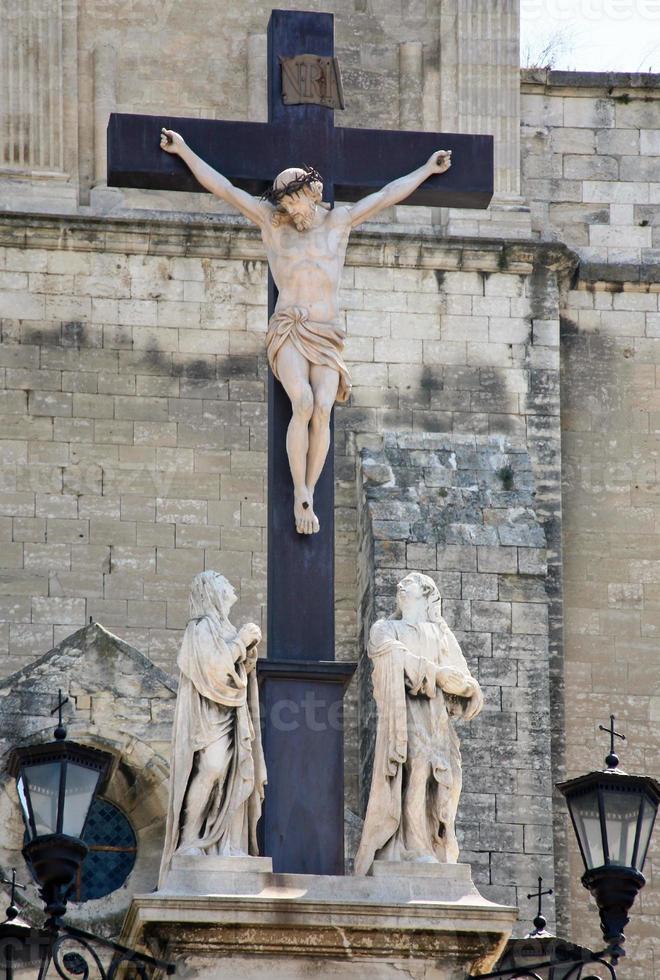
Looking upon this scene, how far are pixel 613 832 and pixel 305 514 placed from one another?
6.40 ft

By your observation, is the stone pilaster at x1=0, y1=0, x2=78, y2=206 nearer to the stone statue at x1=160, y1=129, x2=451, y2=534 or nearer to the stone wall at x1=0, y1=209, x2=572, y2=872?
the stone wall at x1=0, y1=209, x2=572, y2=872

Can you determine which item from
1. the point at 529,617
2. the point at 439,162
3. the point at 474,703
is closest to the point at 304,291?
the point at 439,162

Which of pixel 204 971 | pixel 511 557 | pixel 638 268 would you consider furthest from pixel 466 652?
pixel 204 971

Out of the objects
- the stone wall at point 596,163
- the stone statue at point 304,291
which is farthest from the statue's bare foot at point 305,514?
the stone wall at point 596,163

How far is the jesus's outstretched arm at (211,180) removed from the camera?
40.3 ft

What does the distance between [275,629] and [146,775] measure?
4.42 metres

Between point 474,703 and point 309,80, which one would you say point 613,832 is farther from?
point 309,80

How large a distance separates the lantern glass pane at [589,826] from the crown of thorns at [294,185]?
9.88 feet

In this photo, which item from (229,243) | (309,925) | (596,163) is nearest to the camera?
(309,925)

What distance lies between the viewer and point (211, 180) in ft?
40.3

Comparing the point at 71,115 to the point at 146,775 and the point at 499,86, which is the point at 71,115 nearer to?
the point at 499,86

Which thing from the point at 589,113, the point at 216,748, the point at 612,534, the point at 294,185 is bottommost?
the point at 216,748

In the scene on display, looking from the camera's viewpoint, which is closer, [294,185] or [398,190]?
[294,185]

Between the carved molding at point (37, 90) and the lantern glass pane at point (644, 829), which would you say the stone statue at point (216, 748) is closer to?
the lantern glass pane at point (644, 829)
